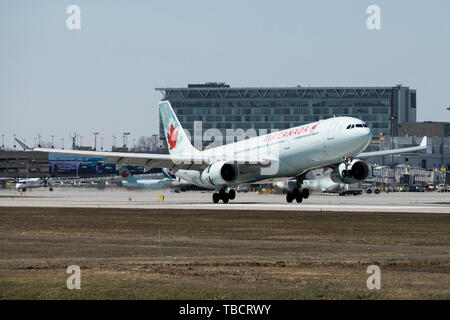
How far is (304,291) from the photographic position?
1953 cm

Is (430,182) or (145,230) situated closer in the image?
(145,230)

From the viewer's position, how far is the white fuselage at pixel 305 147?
64188 mm

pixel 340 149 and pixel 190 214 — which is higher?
pixel 340 149

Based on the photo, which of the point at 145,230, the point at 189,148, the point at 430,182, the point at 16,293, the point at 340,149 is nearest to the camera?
the point at 16,293

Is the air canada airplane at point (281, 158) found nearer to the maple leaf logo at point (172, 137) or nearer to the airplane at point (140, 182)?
the maple leaf logo at point (172, 137)

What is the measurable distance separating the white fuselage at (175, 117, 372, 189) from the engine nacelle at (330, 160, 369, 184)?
2.85 feet

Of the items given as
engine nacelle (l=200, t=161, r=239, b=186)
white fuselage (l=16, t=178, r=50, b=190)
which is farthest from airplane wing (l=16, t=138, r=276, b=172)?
white fuselage (l=16, t=178, r=50, b=190)

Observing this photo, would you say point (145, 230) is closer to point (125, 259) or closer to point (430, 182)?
point (125, 259)

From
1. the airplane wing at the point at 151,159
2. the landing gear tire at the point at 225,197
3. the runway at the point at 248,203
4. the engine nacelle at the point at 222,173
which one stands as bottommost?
the runway at the point at 248,203

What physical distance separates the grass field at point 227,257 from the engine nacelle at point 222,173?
62.8 feet

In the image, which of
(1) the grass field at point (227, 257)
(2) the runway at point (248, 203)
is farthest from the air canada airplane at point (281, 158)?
(1) the grass field at point (227, 257)
